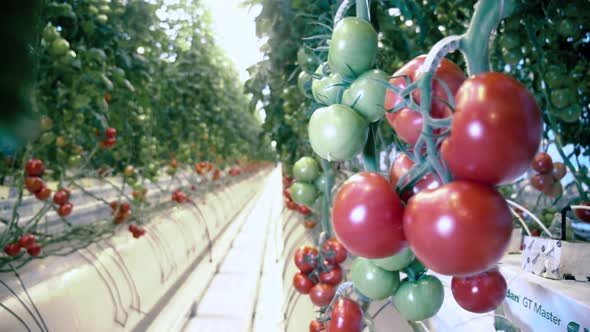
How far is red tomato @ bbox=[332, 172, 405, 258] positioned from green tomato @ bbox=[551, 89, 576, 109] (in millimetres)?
998

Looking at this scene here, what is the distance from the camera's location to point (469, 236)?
0.90ft

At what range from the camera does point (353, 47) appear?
17.6 inches

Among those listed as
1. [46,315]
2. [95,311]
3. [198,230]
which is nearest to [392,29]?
[46,315]

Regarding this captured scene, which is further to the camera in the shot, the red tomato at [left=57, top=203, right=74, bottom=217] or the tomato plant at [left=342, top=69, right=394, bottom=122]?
the red tomato at [left=57, top=203, right=74, bottom=217]

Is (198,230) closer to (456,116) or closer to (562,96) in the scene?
(562,96)

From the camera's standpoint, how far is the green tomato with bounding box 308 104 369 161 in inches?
16.9

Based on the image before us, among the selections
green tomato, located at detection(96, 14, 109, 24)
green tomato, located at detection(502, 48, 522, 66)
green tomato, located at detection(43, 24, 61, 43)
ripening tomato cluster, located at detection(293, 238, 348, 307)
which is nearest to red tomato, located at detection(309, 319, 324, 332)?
ripening tomato cluster, located at detection(293, 238, 348, 307)

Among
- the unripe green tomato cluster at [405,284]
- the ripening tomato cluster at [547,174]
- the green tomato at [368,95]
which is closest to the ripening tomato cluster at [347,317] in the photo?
the unripe green tomato cluster at [405,284]

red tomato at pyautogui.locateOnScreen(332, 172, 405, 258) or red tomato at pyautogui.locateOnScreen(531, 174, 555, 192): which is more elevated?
red tomato at pyautogui.locateOnScreen(332, 172, 405, 258)

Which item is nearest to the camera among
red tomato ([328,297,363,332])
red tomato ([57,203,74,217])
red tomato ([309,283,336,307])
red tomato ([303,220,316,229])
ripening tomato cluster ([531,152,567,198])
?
red tomato ([328,297,363,332])

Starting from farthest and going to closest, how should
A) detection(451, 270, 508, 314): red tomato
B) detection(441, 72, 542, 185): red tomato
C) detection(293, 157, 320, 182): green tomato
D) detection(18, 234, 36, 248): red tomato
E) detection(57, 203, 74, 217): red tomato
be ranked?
detection(57, 203, 74, 217): red tomato → detection(18, 234, 36, 248): red tomato → detection(293, 157, 320, 182): green tomato → detection(451, 270, 508, 314): red tomato → detection(441, 72, 542, 185): red tomato

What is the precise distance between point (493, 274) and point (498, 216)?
0.19 meters

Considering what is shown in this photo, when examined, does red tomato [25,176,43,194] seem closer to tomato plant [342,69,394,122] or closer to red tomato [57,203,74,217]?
red tomato [57,203,74,217]

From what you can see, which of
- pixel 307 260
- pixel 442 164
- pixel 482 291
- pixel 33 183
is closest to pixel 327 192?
pixel 307 260
